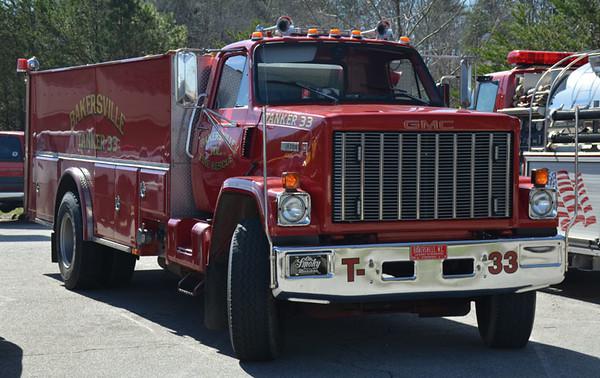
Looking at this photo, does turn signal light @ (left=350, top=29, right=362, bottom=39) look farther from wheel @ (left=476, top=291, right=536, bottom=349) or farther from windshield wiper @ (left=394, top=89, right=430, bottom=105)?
wheel @ (left=476, top=291, right=536, bottom=349)

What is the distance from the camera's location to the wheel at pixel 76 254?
35.8 feet

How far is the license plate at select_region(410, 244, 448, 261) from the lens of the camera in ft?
23.4

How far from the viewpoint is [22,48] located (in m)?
33.5

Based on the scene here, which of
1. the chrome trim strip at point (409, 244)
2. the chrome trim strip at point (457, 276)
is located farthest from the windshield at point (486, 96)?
the chrome trim strip at point (457, 276)

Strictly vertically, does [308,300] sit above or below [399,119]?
below

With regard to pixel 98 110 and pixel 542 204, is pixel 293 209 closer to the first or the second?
pixel 542 204

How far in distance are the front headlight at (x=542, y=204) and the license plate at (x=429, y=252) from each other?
35.4 inches

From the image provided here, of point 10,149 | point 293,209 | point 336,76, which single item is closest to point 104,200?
point 336,76

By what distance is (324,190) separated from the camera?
7.12 meters

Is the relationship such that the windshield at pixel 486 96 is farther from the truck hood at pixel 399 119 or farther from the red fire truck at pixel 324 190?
the truck hood at pixel 399 119

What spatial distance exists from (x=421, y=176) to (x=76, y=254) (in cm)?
489

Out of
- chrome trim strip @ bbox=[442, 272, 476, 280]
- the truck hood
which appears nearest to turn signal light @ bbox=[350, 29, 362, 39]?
the truck hood

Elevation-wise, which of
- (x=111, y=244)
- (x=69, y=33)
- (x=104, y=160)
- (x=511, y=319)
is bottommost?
(x=511, y=319)

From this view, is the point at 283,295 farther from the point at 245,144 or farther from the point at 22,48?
the point at 22,48
